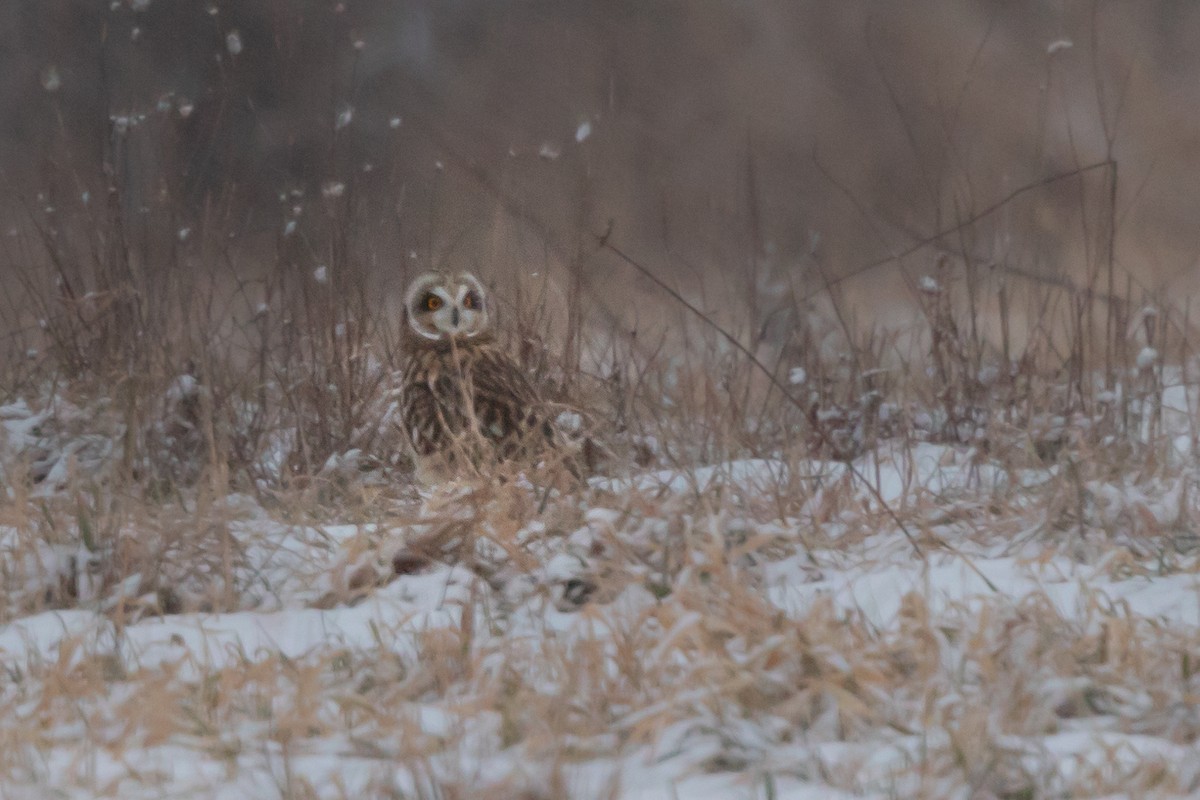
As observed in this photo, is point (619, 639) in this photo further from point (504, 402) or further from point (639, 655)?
point (504, 402)

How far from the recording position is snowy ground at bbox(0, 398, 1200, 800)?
1987 mm

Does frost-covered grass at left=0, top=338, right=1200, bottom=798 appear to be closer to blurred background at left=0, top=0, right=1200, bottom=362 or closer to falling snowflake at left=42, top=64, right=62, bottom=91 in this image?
falling snowflake at left=42, top=64, right=62, bottom=91

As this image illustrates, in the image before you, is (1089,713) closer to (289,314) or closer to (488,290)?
(488,290)

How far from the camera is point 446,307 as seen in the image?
12.9 ft

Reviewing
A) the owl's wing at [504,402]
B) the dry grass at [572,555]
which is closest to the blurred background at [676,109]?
the dry grass at [572,555]

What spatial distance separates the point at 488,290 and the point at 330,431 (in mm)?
706

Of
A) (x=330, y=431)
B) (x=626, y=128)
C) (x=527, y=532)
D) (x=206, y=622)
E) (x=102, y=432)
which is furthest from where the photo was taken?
(x=626, y=128)

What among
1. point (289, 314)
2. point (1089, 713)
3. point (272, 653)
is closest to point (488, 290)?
point (289, 314)

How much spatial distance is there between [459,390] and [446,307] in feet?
0.93

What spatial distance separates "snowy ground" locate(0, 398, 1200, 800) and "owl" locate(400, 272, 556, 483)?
37 centimetres

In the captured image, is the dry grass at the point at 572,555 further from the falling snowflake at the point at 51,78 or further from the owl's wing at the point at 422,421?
the falling snowflake at the point at 51,78

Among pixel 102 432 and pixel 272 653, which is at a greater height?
pixel 102 432

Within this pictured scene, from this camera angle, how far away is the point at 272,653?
2.42 metres

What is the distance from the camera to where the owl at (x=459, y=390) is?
366 cm
